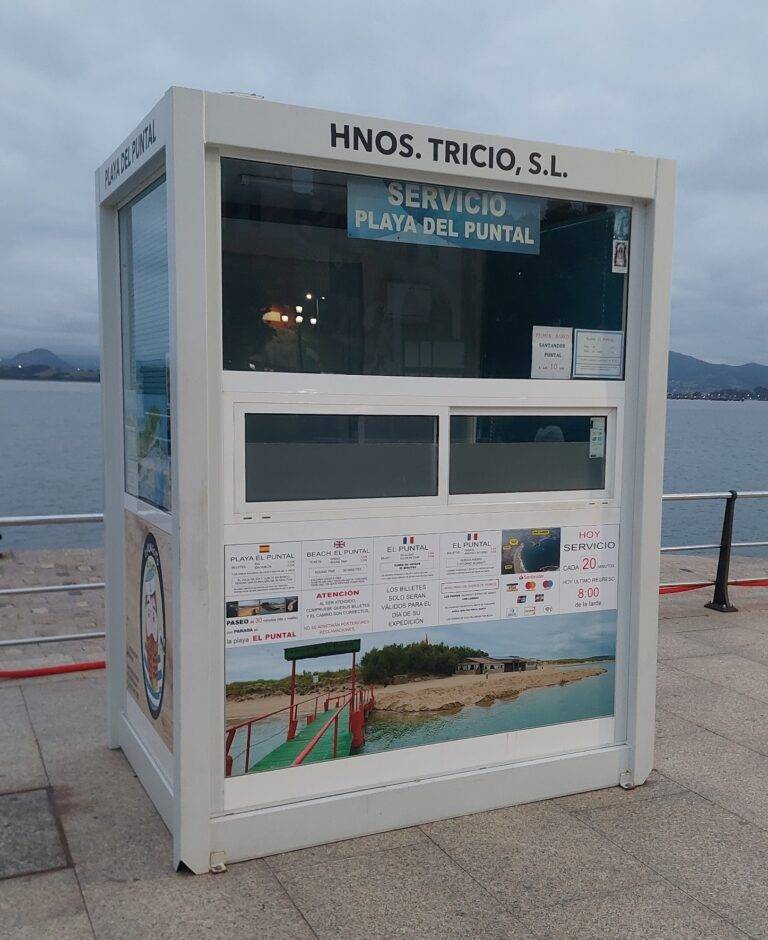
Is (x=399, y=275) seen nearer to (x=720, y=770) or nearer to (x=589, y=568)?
(x=589, y=568)

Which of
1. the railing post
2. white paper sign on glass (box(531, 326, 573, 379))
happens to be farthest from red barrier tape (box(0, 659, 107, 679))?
the railing post

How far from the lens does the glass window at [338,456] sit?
372 cm

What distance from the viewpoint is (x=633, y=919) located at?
11.0 feet

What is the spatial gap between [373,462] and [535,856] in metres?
1.76

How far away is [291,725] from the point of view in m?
3.84

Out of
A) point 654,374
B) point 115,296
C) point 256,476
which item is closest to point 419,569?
point 256,476

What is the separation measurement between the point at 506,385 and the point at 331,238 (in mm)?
1018

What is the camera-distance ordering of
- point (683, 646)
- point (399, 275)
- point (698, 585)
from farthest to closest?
1. point (698, 585)
2. point (683, 646)
3. point (399, 275)

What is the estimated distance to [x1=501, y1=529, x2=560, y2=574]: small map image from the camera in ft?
13.9

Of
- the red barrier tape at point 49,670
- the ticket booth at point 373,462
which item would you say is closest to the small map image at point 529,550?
the ticket booth at point 373,462

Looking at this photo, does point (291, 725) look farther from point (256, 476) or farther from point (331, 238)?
point (331, 238)

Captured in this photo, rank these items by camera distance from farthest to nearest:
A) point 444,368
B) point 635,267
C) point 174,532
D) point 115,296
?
1. point 115,296
2. point 635,267
3. point 444,368
4. point 174,532

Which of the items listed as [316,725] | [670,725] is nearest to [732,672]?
[670,725]

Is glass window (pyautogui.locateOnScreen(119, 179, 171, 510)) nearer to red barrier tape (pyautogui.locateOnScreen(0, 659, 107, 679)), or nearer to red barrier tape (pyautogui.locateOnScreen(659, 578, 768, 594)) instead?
red barrier tape (pyautogui.locateOnScreen(0, 659, 107, 679))
